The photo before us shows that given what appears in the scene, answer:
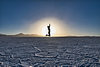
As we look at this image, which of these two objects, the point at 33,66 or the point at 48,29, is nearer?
the point at 33,66

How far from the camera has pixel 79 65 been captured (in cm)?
123

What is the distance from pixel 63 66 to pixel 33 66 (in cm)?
50

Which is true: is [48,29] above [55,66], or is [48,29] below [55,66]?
above

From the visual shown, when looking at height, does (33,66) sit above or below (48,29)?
below

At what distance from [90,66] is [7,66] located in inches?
55.1

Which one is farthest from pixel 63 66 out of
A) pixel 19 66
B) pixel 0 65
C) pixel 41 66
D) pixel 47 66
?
pixel 0 65

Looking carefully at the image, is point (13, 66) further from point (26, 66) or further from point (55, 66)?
point (55, 66)

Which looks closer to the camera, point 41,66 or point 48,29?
point 41,66

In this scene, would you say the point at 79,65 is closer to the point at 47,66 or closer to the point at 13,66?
the point at 47,66

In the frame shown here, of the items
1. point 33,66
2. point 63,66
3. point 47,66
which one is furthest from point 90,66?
point 33,66

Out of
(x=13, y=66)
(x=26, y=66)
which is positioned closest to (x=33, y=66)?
(x=26, y=66)

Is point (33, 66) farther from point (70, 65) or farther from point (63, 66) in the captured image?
point (70, 65)

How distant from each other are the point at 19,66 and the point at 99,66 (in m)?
1.36

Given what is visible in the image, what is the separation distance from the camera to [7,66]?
1191mm
